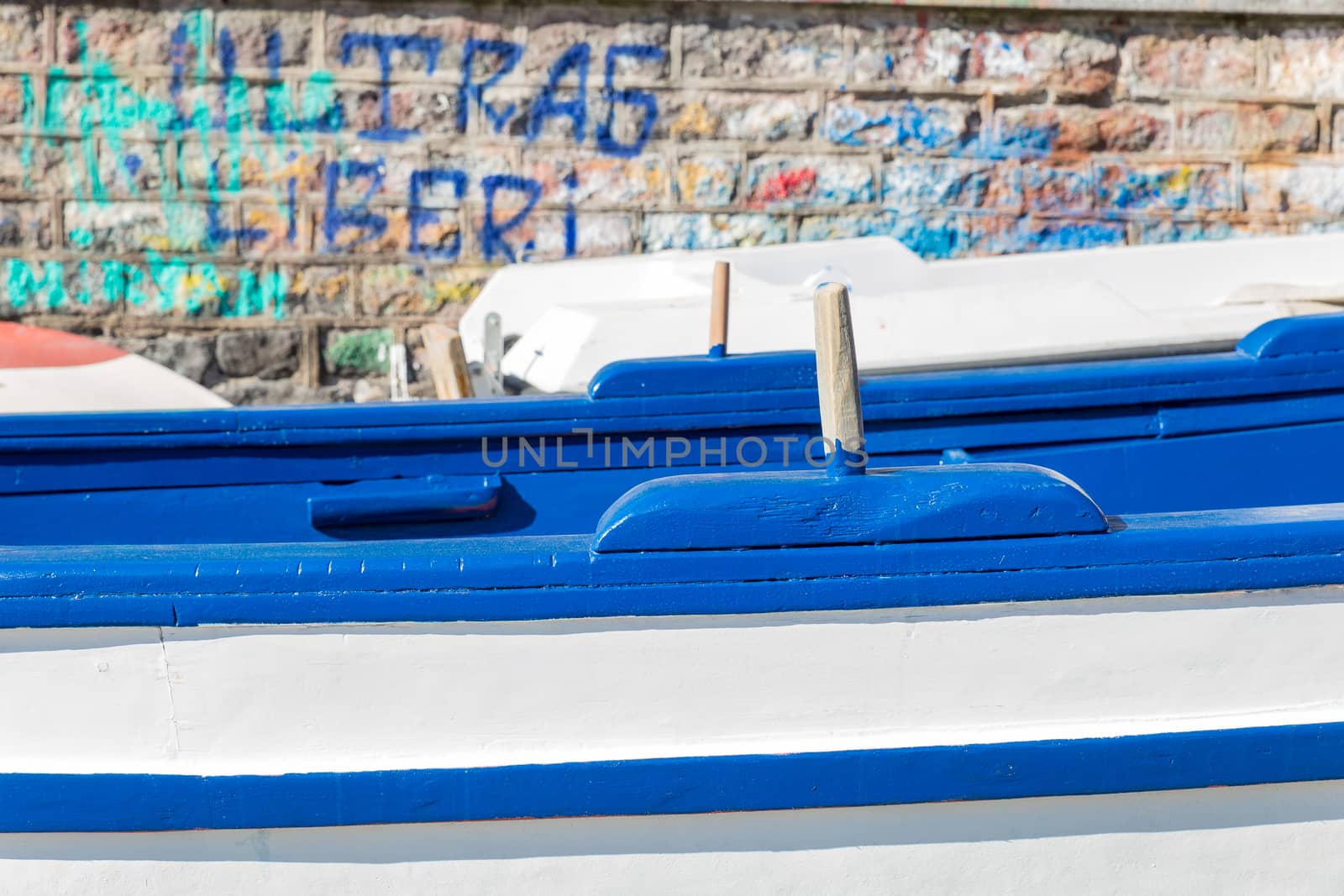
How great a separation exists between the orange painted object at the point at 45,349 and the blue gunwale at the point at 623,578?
2563 mm

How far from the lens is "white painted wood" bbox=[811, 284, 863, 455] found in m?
1.44

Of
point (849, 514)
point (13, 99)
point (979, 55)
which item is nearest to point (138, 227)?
point (13, 99)

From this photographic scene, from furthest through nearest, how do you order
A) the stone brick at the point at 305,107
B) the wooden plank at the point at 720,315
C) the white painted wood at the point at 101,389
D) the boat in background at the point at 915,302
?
the stone brick at the point at 305,107 → the white painted wood at the point at 101,389 → the boat in background at the point at 915,302 → the wooden plank at the point at 720,315

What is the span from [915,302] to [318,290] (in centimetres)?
258

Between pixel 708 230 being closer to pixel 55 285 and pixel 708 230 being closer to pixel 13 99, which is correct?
pixel 55 285

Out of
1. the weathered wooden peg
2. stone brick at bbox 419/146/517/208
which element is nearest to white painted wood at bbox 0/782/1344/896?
the weathered wooden peg

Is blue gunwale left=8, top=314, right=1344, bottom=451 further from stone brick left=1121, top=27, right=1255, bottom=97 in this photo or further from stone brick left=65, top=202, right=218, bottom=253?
stone brick left=1121, top=27, right=1255, bottom=97

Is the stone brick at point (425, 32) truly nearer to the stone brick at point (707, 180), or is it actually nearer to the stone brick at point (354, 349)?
the stone brick at point (707, 180)

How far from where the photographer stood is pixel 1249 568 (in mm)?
1455

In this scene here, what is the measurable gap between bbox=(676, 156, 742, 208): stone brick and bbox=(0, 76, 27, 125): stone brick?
8.23ft

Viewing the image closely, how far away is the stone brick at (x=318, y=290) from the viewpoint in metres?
4.93

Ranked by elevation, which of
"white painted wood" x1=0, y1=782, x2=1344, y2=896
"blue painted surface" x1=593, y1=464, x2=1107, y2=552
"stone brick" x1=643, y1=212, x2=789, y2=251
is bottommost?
"white painted wood" x1=0, y1=782, x2=1344, y2=896

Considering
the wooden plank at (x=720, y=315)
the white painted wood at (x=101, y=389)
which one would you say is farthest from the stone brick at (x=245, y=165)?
the wooden plank at (x=720, y=315)

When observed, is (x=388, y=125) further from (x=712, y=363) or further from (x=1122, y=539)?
(x=1122, y=539)
